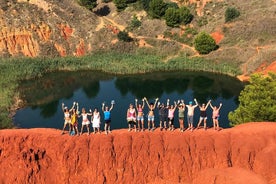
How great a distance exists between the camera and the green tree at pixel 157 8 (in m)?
68.8

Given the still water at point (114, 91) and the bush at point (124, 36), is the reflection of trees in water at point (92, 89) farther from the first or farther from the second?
the bush at point (124, 36)

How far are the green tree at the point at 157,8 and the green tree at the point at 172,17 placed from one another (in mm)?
2661

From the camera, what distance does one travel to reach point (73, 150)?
840 inches

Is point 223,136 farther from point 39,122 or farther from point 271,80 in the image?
point 39,122

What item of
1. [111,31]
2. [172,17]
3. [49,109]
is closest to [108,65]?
[111,31]

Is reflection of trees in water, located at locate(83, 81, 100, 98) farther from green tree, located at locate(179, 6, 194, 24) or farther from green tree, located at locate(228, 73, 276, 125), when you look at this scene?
green tree, located at locate(228, 73, 276, 125)

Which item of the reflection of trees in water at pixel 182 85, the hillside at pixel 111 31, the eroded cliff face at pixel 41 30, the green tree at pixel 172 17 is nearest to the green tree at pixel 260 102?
the reflection of trees in water at pixel 182 85

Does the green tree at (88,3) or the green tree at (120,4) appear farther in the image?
the green tree at (120,4)

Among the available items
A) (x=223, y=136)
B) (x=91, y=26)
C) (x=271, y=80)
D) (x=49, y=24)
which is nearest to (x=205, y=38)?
(x=91, y=26)

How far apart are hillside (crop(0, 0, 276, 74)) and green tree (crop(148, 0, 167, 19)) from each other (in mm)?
1190

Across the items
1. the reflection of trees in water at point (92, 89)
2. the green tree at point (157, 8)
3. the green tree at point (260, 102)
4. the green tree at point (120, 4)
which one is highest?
the green tree at point (120, 4)

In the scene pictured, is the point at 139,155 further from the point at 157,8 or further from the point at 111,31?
the point at 157,8

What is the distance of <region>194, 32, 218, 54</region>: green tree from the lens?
2318 inches

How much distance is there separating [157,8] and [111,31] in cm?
969
